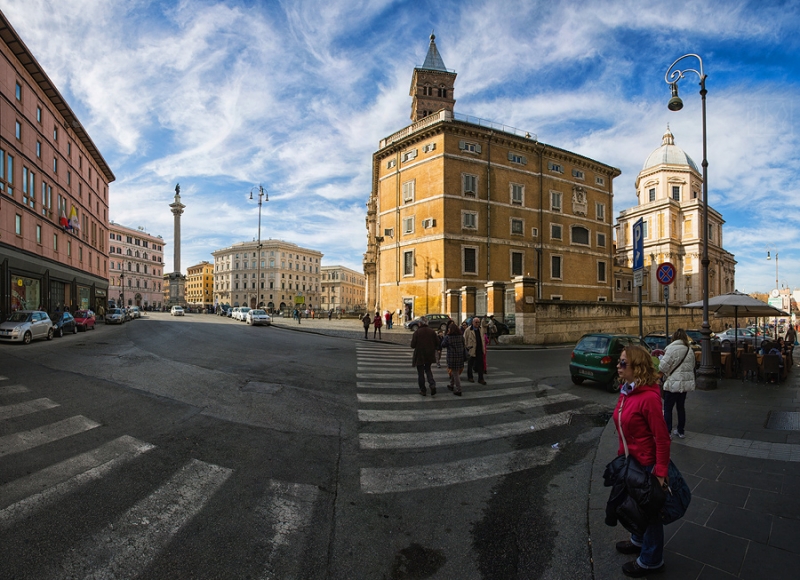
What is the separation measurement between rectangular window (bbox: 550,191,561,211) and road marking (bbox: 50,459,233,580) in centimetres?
4270

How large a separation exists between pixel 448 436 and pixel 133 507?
404 centimetres

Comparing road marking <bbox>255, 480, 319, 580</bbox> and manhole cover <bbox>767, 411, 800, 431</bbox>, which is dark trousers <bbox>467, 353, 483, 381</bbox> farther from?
road marking <bbox>255, 480, 319, 580</bbox>

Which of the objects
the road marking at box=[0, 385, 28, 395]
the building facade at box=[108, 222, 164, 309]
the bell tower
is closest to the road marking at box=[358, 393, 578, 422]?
the road marking at box=[0, 385, 28, 395]

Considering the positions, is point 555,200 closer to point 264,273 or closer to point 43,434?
point 43,434

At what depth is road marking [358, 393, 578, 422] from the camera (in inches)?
281

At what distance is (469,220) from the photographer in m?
37.2

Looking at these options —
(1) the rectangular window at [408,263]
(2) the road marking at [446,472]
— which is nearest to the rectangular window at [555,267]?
(1) the rectangular window at [408,263]

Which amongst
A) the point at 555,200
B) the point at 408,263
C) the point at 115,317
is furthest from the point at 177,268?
the point at 555,200

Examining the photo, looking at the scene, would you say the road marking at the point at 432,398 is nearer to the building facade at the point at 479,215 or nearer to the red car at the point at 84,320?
the building facade at the point at 479,215

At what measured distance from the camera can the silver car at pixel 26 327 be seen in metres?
16.0

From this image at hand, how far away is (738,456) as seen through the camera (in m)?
5.29

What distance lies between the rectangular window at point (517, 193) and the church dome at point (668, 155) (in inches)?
1804

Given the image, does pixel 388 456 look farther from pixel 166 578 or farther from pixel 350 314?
pixel 350 314

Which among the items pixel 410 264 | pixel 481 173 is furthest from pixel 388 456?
pixel 481 173
